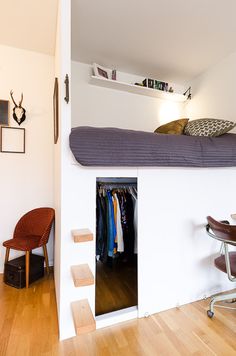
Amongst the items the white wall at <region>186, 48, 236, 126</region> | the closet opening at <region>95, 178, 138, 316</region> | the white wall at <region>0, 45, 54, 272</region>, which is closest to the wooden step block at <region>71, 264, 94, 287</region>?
the closet opening at <region>95, 178, 138, 316</region>

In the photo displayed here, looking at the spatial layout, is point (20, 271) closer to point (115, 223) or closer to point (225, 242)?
point (115, 223)

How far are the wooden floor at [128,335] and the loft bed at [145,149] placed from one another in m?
1.17

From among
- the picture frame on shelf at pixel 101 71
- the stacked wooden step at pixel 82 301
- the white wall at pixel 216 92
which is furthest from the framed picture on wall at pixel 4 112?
the white wall at pixel 216 92

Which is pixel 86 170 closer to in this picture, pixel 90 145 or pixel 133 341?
pixel 90 145

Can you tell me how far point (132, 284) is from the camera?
6.52 feet

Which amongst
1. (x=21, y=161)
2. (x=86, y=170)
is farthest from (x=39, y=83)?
(x=86, y=170)

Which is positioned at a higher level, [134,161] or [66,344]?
[134,161]

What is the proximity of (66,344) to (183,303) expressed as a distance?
99 centimetres

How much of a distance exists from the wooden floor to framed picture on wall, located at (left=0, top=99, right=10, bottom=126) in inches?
70.5

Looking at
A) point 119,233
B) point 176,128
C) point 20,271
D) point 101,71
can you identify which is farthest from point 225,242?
point 101,71

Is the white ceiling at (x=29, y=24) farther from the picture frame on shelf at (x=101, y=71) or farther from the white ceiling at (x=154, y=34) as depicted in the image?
the picture frame on shelf at (x=101, y=71)

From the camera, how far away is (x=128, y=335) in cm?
139

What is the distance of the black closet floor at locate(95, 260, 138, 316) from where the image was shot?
167 cm

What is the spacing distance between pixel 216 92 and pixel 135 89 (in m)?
1.04
